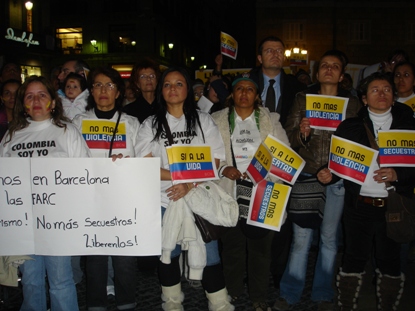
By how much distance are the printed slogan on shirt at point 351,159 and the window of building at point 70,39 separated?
117ft

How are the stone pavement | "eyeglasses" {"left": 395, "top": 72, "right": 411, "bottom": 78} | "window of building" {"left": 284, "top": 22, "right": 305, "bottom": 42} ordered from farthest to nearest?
"window of building" {"left": 284, "top": 22, "right": 305, "bottom": 42}
"eyeglasses" {"left": 395, "top": 72, "right": 411, "bottom": 78}
the stone pavement

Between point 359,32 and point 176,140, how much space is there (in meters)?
Answer: 29.4

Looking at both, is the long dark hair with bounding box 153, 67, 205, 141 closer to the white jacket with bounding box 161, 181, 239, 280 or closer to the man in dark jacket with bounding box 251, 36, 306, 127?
the white jacket with bounding box 161, 181, 239, 280

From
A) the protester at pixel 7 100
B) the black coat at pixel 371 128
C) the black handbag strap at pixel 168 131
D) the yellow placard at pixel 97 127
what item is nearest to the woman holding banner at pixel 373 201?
the black coat at pixel 371 128

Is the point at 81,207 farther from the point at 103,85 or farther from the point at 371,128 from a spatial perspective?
the point at 371,128

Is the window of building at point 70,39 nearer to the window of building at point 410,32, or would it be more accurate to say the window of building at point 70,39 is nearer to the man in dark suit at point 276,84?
the window of building at point 410,32

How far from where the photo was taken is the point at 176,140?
3514mm

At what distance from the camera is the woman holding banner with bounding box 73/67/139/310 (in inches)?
141

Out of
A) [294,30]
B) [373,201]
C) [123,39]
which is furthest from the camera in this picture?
[123,39]

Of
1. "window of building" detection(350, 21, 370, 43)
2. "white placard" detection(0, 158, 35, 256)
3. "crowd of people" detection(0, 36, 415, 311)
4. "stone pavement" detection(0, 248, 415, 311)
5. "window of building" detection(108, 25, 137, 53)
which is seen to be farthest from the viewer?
"window of building" detection(108, 25, 137, 53)

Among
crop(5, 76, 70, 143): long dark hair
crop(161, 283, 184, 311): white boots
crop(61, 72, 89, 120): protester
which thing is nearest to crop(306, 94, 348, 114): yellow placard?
crop(161, 283, 184, 311): white boots

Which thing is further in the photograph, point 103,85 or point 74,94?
point 74,94

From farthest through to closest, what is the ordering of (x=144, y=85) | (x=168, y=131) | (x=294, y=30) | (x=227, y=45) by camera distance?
(x=294, y=30) < (x=227, y=45) < (x=144, y=85) < (x=168, y=131)

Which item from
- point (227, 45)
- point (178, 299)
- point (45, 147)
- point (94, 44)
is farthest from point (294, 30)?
point (45, 147)
